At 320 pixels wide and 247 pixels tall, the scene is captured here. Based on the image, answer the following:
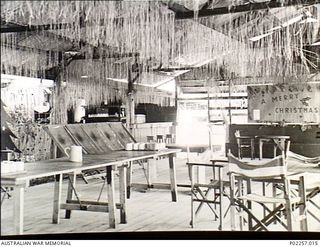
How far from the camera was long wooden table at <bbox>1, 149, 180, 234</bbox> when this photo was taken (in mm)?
1896

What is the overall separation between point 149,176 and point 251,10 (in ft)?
4.14

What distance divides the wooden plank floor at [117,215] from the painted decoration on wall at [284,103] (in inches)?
22.7

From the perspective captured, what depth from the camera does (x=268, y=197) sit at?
89.4 inches

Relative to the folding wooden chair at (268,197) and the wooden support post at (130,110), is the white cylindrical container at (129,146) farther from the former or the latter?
the folding wooden chair at (268,197)

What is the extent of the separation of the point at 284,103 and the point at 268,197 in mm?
690

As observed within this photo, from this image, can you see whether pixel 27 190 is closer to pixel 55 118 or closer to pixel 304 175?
pixel 55 118

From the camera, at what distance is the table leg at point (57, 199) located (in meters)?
2.24

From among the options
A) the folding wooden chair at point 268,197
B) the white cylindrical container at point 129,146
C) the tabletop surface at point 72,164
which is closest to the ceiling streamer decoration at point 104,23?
the tabletop surface at point 72,164

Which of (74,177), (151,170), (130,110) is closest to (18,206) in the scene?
(74,177)

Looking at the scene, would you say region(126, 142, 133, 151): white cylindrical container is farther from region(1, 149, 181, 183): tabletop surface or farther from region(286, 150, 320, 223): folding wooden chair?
region(286, 150, 320, 223): folding wooden chair

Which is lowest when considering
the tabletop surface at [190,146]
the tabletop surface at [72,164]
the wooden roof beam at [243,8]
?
the tabletop surface at [72,164]

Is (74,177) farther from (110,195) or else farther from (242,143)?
(242,143)

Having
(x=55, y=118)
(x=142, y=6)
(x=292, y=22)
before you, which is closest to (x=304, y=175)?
(x=292, y=22)

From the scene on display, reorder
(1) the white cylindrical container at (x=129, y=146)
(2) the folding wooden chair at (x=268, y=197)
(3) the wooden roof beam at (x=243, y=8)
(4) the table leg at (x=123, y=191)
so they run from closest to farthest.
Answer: (2) the folding wooden chair at (x=268, y=197), (3) the wooden roof beam at (x=243, y=8), (4) the table leg at (x=123, y=191), (1) the white cylindrical container at (x=129, y=146)
